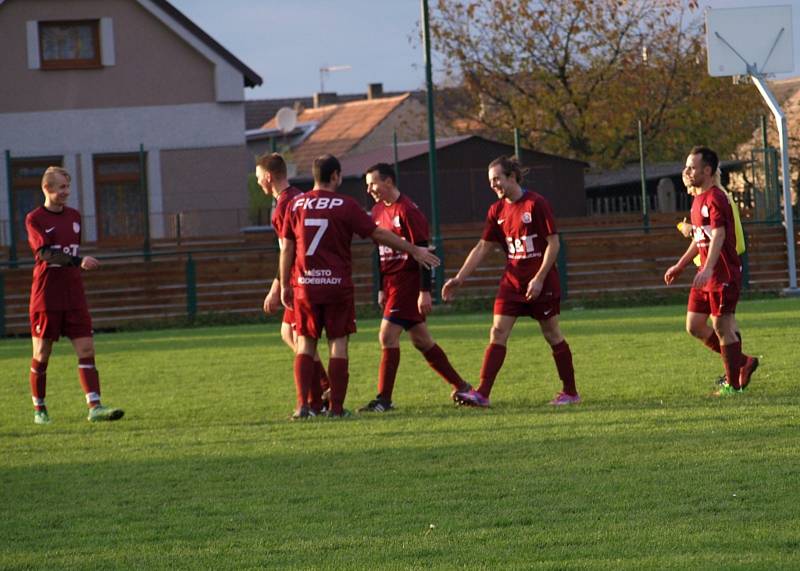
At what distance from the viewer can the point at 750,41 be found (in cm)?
2842

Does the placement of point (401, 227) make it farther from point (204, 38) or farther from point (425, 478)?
point (204, 38)

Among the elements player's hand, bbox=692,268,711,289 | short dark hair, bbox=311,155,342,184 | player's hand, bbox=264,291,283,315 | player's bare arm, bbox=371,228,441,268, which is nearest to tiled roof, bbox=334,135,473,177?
player's hand, bbox=264,291,283,315

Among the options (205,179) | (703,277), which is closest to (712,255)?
(703,277)

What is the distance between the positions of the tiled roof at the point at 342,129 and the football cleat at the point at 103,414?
43.6 meters

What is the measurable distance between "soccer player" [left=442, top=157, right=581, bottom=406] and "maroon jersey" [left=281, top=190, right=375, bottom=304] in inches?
36.4

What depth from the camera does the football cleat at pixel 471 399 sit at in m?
11.5

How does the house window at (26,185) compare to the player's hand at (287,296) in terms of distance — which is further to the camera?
the house window at (26,185)

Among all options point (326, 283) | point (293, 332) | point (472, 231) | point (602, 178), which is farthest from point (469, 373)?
point (602, 178)

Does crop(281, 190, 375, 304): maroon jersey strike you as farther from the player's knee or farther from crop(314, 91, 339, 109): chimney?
crop(314, 91, 339, 109): chimney

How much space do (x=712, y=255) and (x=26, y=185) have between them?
23989mm

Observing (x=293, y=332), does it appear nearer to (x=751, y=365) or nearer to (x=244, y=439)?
(x=244, y=439)

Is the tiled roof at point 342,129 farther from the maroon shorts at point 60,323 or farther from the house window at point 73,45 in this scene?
the maroon shorts at point 60,323

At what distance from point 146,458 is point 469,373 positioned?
569 cm

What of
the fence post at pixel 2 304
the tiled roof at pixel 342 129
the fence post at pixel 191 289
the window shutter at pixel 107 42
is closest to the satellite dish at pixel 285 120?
the tiled roof at pixel 342 129
